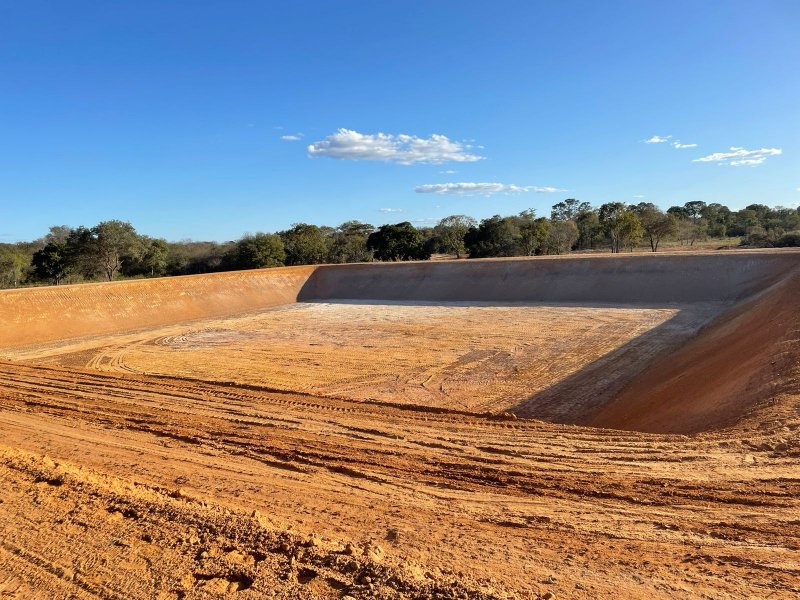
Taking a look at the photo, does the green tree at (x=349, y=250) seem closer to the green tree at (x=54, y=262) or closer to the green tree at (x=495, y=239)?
the green tree at (x=495, y=239)

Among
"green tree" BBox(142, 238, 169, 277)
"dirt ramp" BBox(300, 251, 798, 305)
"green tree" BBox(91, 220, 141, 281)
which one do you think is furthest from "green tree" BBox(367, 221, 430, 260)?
"green tree" BBox(91, 220, 141, 281)

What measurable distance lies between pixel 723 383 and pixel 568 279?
23.0 m

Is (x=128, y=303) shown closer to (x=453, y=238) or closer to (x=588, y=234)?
(x=453, y=238)

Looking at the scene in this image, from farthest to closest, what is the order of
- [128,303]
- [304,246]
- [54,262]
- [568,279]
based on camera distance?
[304,246], [54,262], [568,279], [128,303]

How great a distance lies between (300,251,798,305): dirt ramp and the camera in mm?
26375

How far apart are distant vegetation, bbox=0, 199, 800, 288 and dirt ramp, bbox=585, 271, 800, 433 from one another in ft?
122

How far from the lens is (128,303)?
91.0ft

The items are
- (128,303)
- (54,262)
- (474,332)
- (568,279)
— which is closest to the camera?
(474,332)

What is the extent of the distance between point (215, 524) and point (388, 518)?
1.62 metres

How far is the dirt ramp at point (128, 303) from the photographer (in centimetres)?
2325

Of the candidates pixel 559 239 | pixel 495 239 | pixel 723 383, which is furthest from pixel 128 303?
pixel 559 239

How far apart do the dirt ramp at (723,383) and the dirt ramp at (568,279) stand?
1379 centimetres

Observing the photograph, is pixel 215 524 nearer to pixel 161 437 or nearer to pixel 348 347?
pixel 161 437

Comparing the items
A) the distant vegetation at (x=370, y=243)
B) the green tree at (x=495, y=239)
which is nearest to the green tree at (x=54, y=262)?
the distant vegetation at (x=370, y=243)
